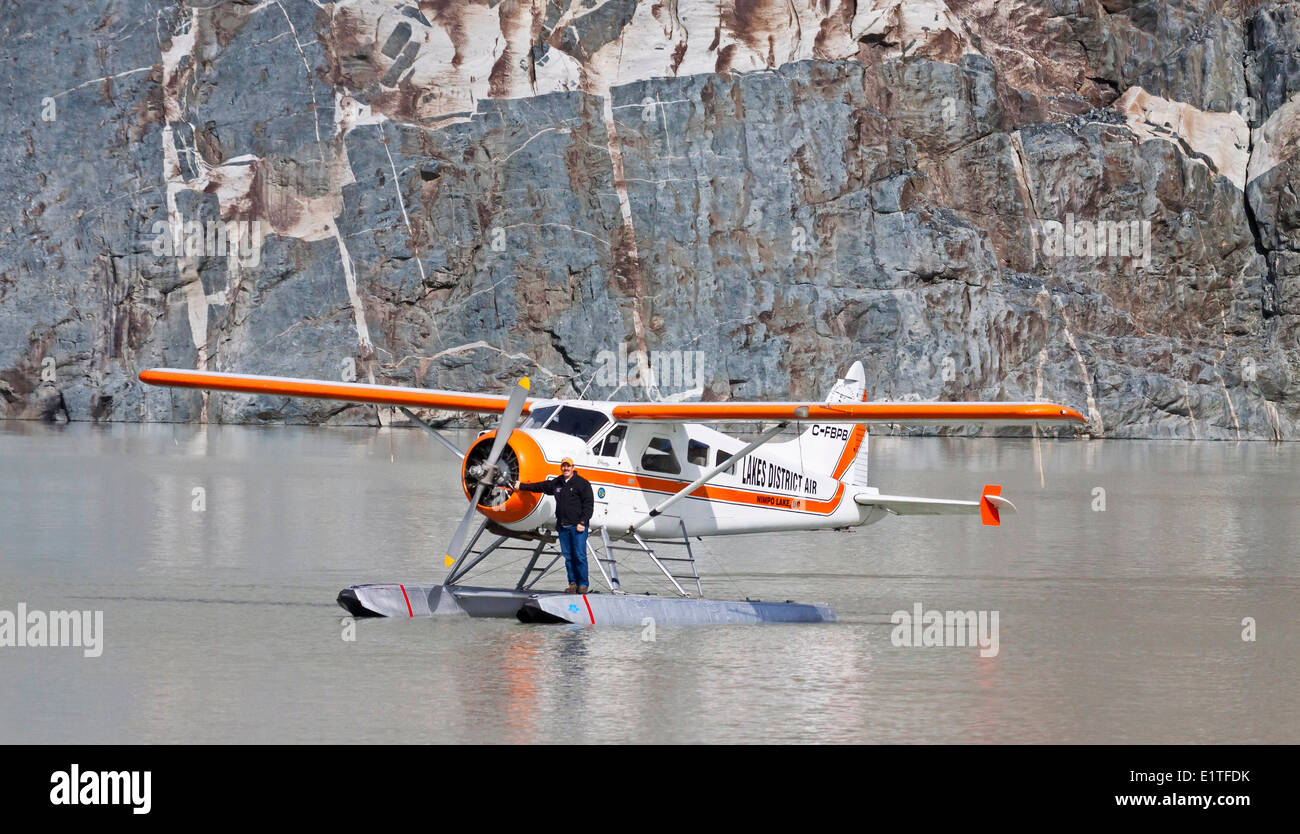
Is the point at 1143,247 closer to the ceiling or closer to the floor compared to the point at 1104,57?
closer to the floor

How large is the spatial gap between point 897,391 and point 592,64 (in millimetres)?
25322

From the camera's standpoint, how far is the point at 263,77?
80125mm

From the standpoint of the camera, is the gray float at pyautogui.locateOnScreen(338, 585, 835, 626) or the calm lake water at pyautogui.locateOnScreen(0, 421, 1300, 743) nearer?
the calm lake water at pyautogui.locateOnScreen(0, 421, 1300, 743)

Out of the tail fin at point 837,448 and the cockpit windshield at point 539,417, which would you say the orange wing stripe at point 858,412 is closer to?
the cockpit windshield at point 539,417

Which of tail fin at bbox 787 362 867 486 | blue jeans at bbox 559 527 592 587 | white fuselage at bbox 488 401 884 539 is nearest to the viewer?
blue jeans at bbox 559 527 592 587

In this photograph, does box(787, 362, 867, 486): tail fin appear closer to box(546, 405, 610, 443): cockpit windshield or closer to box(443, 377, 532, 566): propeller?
box(546, 405, 610, 443): cockpit windshield

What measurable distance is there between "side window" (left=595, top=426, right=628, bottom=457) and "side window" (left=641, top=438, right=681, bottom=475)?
0.36 metres

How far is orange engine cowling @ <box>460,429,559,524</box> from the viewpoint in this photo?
14.0 metres

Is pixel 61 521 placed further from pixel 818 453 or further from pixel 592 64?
pixel 592 64

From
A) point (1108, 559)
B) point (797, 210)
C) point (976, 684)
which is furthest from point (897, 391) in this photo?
point (976, 684)

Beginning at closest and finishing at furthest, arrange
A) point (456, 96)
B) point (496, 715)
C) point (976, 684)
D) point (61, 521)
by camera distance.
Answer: point (496, 715) < point (976, 684) < point (61, 521) < point (456, 96)

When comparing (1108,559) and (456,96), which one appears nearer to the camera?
(1108,559)

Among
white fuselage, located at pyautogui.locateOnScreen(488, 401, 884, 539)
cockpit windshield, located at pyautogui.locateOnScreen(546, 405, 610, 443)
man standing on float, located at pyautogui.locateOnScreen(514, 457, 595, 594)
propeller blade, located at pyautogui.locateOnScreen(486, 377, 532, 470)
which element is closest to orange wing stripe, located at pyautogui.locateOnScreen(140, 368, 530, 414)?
cockpit windshield, located at pyautogui.locateOnScreen(546, 405, 610, 443)
